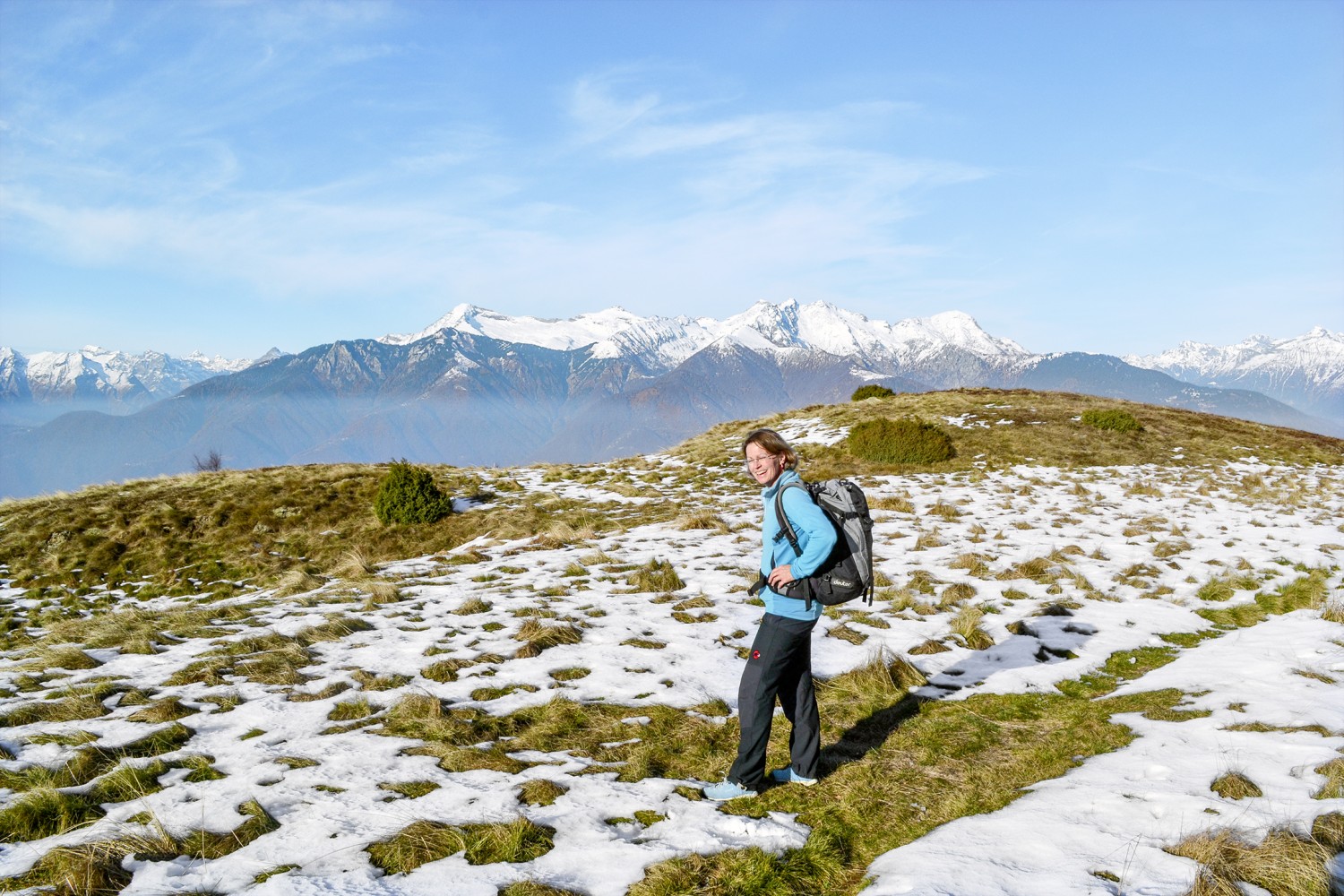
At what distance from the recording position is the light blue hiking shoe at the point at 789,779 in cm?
519

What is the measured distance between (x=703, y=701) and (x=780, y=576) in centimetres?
265

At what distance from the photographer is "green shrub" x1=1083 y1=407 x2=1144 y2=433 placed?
2788 centimetres

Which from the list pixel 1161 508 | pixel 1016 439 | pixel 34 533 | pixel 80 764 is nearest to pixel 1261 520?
pixel 1161 508

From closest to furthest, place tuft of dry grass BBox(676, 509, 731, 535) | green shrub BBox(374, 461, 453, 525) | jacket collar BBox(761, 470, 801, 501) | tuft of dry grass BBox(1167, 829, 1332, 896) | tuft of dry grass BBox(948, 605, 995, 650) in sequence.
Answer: tuft of dry grass BBox(1167, 829, 1332, 896)
jacket collar BBox(761, 470, 801, 501)
tuft of dry grass BBox(948, 605, 995, 650)
tuft of dry grass BBox(676, 509, 731, 535)
green shrub BBox(374, 461, 453, 525)

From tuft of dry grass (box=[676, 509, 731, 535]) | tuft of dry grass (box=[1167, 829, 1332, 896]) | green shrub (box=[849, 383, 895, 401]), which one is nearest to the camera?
tuft of dry grass (box=[1167, 829, 1332, 896])

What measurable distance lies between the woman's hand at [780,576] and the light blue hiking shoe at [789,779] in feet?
5.52

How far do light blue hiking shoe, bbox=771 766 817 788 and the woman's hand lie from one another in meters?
1.68

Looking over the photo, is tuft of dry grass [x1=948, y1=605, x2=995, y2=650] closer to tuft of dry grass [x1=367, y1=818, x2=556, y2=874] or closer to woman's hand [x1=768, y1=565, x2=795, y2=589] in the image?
woman's hand [x1=768, y1=565, x2=795, y2=589]

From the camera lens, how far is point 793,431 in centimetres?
3028

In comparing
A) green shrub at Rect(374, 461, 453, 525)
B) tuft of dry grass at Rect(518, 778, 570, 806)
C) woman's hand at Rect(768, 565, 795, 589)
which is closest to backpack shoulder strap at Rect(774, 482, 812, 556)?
woman's hand at Rect(768, 565, 795, 589)

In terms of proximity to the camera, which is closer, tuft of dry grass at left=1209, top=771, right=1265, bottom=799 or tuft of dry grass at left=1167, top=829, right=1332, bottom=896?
tuft of dry grass at left=1167, top=829, right=1332, bottom=896

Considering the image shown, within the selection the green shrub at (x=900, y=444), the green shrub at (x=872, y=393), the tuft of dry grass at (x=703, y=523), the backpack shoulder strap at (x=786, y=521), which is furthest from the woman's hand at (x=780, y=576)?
the green shrub at (x=872, y=393)

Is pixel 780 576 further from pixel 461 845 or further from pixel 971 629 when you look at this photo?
pixel 971 629

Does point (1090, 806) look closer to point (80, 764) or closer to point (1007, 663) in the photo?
point (1007, 663)
